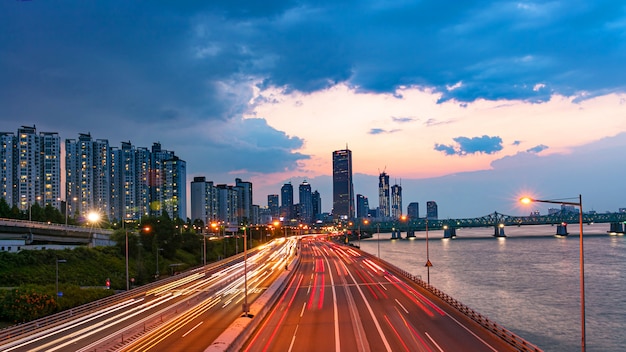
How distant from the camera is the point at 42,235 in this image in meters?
79.5

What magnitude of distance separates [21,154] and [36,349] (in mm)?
191182

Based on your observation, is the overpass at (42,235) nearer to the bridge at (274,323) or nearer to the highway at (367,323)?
the bridge at (274,323)

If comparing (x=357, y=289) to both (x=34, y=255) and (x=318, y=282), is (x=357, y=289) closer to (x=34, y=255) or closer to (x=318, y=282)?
(x=318, y=282)

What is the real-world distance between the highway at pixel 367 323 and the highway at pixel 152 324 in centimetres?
411

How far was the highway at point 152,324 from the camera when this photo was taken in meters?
32.1

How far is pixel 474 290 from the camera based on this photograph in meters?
76.9

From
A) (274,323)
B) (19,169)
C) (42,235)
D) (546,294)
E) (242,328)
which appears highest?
(19,169)

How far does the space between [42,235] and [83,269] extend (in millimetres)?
11046

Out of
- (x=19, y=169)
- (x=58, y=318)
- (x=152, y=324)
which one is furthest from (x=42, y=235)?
(x=19, y=169)

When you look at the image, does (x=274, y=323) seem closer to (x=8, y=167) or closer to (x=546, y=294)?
(x=546, y=294)

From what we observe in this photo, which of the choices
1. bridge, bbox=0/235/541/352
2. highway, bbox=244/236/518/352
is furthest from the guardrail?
highway, bbox=244/236/518/352

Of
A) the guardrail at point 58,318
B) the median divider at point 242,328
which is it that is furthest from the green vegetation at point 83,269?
the median divider at point 242,328

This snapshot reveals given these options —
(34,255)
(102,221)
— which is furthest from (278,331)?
(102,221)

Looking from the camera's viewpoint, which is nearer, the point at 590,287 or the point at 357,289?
the point at 357,289
